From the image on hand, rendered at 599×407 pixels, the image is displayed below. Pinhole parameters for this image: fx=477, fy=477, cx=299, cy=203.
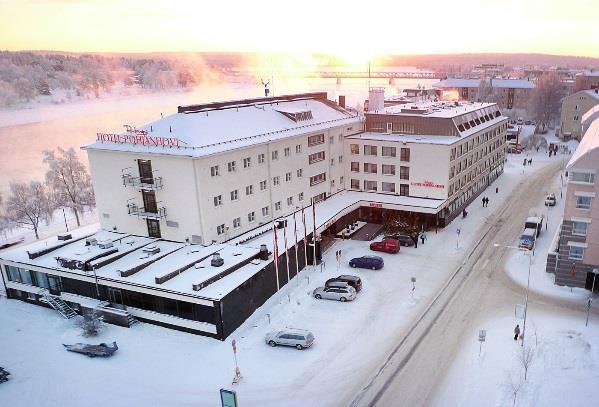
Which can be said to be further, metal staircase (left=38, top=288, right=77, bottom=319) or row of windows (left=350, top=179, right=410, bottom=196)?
row of windows (left=350, top=179, right=410, bottom=196)

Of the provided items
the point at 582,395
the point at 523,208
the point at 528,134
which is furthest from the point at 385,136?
the point at 528,134

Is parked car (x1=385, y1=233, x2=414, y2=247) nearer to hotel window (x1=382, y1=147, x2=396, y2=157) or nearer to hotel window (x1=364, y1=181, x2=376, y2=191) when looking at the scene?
hotel window (x1=364, y1=181, x2=376, y2=191)

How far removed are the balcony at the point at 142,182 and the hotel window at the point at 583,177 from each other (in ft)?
121

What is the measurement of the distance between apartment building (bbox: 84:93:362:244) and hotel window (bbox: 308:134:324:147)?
20cm

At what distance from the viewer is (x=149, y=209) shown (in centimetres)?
4816

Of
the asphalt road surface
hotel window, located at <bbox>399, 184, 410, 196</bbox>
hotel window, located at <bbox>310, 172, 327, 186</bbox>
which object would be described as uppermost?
hotel window, located at <bbox>310, 172, 327, 186</bbox>

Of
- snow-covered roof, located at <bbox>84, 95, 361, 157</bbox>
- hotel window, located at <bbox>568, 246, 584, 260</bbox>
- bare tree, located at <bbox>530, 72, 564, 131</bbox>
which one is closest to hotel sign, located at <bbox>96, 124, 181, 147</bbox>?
snow-covered roof, located at <bbox>84, 95, 361, 157</bbox>

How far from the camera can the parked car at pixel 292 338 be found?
34.0 metres

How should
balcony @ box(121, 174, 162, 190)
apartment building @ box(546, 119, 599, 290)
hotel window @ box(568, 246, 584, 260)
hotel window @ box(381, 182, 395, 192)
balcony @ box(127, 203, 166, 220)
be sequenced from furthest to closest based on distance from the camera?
hotel window @ box(381, 182, 395, 192) → balcony @ box(127, 203, 166, 220) → balcony @ box(121, 174, 162, 190) → hotel window @ box(568, 246, 584, 260) → apartment building @ box(546, 119, 599, 290)

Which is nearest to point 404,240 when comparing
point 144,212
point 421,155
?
point 421,155

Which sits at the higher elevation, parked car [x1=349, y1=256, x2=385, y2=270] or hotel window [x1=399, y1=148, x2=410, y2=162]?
hotel window [x1=399, y1=148, x2=410, y2=162]

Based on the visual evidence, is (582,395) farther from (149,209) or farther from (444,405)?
(149,209)

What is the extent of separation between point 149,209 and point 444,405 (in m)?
33.0

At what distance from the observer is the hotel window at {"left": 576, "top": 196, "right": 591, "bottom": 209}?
130 feet
